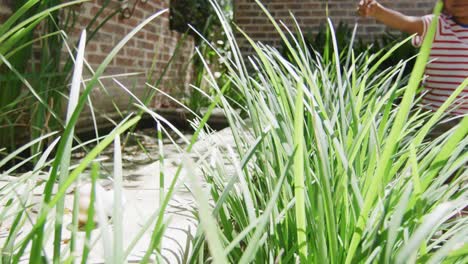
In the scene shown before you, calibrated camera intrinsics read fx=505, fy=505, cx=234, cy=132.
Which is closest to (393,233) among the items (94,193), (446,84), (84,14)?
(94,193)

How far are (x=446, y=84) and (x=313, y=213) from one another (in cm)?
156

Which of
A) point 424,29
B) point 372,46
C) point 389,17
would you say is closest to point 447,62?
point 424,29

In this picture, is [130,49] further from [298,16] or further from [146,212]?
[146,212]

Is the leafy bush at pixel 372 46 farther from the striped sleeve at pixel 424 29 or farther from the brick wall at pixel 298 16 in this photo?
the striped sleeve at pixel 424 29

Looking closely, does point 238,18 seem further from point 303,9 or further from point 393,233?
point 393,233

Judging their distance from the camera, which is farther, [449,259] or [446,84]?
[446,84]

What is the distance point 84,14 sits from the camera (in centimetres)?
348

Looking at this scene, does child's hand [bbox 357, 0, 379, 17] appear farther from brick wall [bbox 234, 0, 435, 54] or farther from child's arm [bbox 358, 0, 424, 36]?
brick wall [bbox 234, 0, 435, 54]

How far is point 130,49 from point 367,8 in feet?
8.65

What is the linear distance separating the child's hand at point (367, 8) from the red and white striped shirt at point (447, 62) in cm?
22

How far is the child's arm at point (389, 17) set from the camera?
6.66 feet

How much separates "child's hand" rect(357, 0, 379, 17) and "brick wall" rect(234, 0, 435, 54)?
14.6ft

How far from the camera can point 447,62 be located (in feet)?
6.82

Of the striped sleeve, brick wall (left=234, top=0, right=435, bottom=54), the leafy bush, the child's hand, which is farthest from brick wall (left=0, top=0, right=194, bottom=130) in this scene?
the striped sleeve
